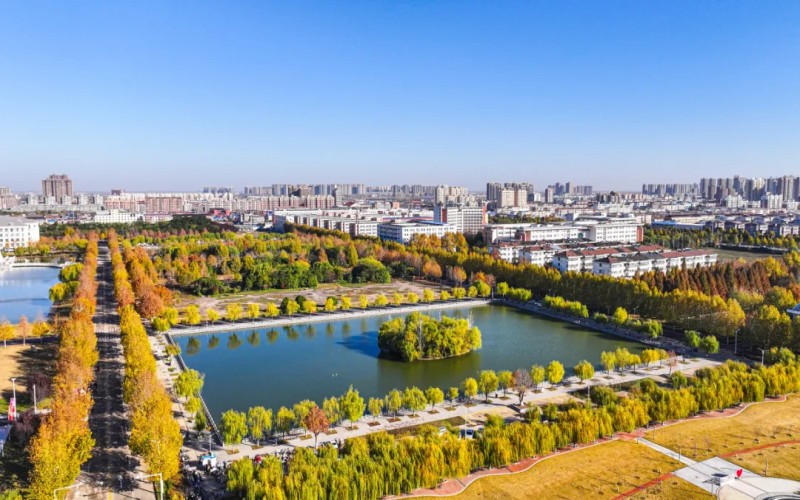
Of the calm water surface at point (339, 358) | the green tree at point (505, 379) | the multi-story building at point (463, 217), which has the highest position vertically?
the multi-story building at point (463, 217)

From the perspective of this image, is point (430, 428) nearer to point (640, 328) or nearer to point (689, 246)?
point (640, 328)

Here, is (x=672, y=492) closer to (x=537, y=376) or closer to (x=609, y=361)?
(x=537, y=376)

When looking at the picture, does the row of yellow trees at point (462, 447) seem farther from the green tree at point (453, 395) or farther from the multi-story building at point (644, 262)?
the multi-story building at point (644, 262)

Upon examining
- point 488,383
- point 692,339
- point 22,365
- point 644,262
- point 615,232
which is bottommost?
point 22,365

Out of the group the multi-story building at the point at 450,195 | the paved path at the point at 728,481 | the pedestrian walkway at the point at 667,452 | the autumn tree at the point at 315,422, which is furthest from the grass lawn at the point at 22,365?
the multi-story building at the point at 450,195

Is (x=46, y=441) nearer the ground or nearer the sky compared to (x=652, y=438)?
nearer the sky

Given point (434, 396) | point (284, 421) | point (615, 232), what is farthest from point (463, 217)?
point (284, 421)

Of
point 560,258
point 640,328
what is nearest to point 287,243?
point 560,258
